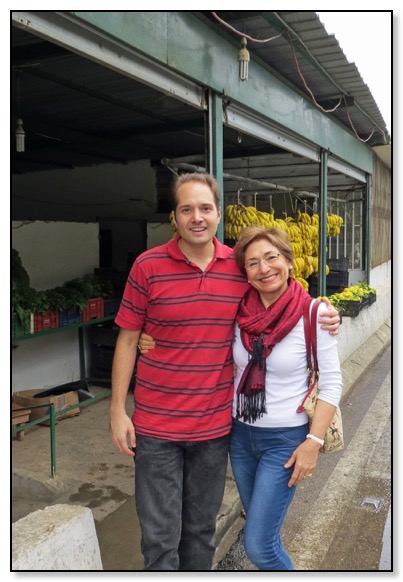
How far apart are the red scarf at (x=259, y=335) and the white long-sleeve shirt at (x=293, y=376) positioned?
32 mm

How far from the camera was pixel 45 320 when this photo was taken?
5.11m

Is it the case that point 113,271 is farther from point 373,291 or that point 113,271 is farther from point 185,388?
point 373,291

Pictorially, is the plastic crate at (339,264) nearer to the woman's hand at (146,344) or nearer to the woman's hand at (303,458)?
the woman's hand at (303,458)

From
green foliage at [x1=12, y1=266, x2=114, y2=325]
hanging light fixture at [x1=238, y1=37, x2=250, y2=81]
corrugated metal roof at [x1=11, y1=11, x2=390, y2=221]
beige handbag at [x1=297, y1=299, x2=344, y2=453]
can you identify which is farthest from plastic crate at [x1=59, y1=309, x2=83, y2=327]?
beige handbag at [x1=297, y1=299, x2=344, y2=453]

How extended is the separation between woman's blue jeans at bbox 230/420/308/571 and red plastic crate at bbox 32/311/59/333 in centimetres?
328

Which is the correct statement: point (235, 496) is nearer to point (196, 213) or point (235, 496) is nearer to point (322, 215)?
point (196, 213)

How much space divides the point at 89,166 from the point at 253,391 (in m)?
7.72

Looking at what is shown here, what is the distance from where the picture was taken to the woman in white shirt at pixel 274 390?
2.18 meters

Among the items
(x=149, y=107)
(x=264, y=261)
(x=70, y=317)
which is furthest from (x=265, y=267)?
(x=149, y=107)

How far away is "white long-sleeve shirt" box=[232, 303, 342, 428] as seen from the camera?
218 centimetres

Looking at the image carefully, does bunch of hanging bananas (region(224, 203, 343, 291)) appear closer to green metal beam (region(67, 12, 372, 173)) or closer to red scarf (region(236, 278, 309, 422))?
green metal beam (region(67, 12, 372, 173))

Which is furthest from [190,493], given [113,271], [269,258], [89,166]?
[89,166]

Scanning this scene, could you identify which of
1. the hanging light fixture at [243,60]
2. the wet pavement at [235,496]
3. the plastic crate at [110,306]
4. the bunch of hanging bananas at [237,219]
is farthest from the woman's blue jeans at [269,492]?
the bunch of hanging bananas at [237,219]

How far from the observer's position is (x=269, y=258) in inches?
88.0
